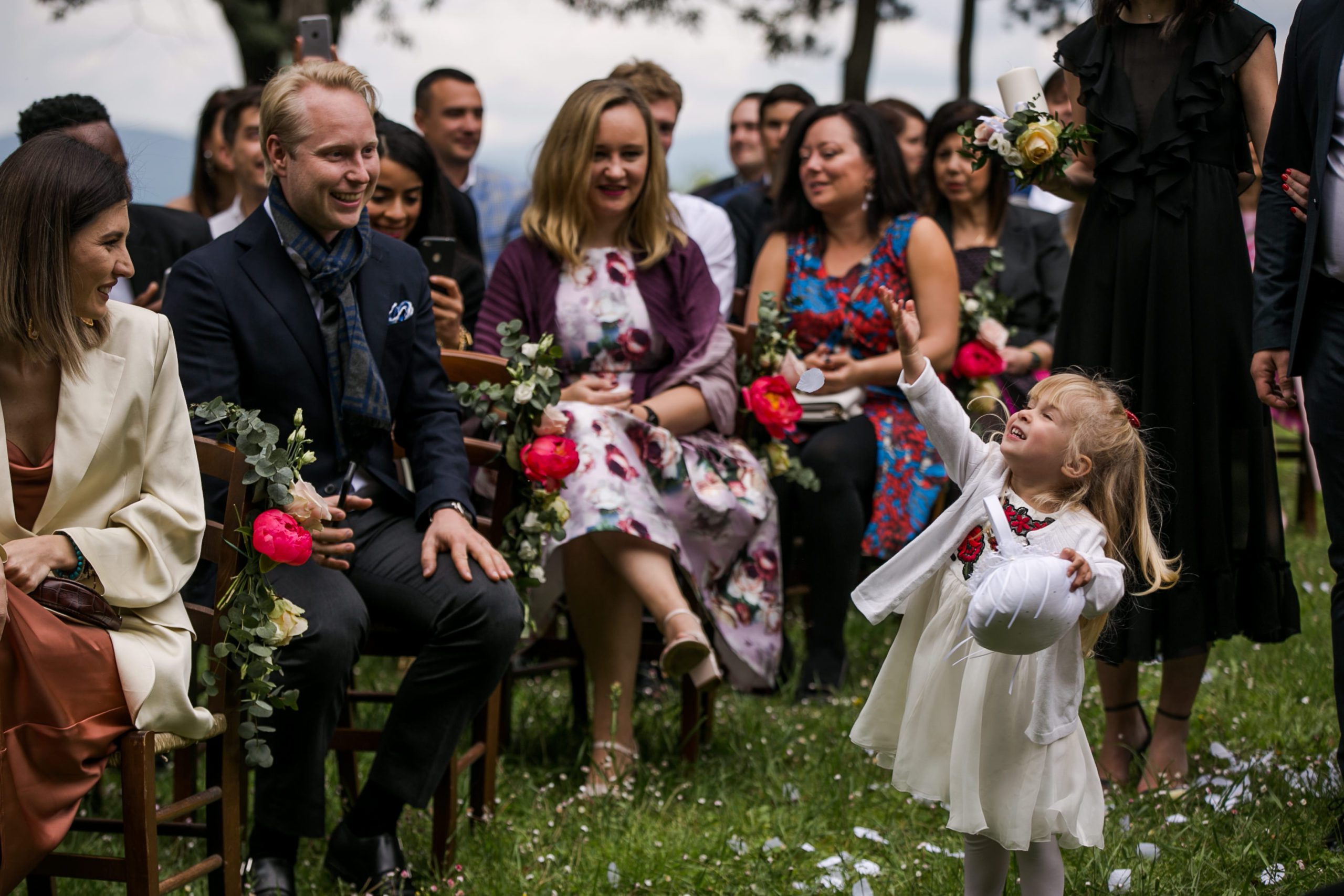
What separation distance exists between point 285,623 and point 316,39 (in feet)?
7.05

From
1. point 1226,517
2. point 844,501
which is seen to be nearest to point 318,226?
point 844,501

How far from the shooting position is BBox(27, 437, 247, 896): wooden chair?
2.57 m

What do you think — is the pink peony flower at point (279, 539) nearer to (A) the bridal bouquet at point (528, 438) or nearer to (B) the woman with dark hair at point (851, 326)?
(A) the bridal bouquet at point (528, 438)

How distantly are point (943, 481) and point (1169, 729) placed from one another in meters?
1.43

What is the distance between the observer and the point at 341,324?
10.9 ft

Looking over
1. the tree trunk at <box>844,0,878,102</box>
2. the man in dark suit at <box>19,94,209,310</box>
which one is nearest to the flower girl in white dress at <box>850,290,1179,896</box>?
the man in dark suit at <box>19,94,209,310</box>

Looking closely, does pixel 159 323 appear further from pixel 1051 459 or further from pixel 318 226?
pixel 1051 459

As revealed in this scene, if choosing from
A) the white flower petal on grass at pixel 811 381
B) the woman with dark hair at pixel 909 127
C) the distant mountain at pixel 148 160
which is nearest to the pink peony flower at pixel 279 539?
the distant mountain at pixel 148 160

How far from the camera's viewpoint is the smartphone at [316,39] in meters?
4.13

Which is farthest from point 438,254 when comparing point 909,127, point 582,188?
point 909,127

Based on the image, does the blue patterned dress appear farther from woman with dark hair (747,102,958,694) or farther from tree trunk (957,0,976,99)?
tree trunk (957,0,976,99)

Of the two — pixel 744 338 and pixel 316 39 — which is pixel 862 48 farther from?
pixel 316 39

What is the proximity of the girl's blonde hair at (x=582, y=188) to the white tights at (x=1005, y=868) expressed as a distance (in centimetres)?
238

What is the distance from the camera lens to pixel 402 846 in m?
3.53
